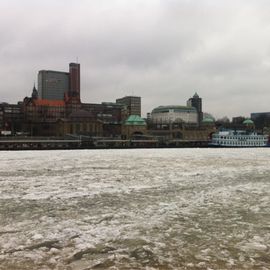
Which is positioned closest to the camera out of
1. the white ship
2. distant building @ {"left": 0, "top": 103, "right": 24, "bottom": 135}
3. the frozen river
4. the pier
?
the frozen river

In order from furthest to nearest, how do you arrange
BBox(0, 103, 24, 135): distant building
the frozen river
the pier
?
BBox(0, 103, 24, 135): distant building → the pier → the frozen river

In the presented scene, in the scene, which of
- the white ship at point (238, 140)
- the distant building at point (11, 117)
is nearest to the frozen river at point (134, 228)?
the white ship at point (238, 140)

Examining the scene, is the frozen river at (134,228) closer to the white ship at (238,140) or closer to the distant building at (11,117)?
the white ship at (238,140)

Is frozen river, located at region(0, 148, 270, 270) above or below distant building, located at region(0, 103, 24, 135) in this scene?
below

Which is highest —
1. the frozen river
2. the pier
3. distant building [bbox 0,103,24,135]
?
distant building [bbox 0,103,24,135]

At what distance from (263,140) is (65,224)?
111m

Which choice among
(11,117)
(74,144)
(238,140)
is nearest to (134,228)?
(74,144)

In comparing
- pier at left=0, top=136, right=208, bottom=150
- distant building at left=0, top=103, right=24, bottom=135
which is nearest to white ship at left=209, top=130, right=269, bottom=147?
pier at left=0, top=136, right=208, bottom=150

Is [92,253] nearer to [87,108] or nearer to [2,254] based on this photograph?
[2,254]

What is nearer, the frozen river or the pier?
the frozen river

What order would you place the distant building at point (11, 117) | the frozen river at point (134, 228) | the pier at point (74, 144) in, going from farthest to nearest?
the distant building at point (11, 117) < the pier at point (74, 144) < the frozen river at point (134, 228)

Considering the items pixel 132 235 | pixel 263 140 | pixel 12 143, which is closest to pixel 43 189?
pixel 132 235

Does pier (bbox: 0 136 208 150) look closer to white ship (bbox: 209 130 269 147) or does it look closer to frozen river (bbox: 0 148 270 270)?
white ship (bbox: 209 130 269 147)

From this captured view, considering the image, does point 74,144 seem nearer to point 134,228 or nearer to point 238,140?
point 238,140
